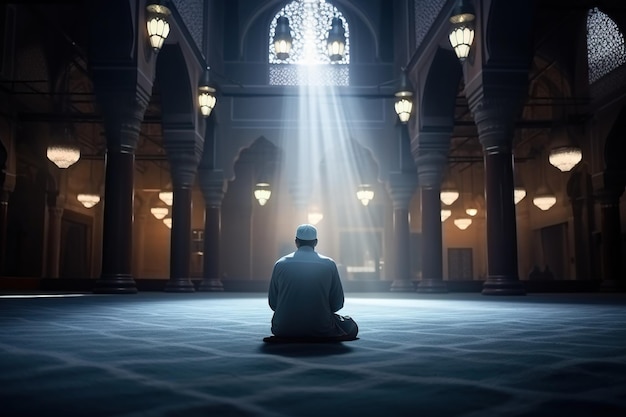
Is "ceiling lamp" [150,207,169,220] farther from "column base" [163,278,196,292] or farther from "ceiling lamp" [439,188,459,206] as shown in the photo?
"ceiling lamp" [439,188,459,206]

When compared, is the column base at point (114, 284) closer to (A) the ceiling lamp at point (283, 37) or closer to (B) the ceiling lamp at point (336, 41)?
(A) the ceiling lamp at point (283, 37)

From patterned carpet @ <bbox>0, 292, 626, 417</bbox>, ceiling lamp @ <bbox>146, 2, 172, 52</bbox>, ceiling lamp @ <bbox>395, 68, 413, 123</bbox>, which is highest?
ceiling lamp @ <bbox>146, 2, 172, 52</bbox>

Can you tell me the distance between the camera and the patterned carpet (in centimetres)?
200

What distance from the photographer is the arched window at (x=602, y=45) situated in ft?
42.5

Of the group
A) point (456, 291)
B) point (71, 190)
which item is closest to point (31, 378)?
point (456, 291)

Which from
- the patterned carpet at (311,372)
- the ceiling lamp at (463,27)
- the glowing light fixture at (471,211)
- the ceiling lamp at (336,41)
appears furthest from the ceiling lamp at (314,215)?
the patterned carpet at (311,372)

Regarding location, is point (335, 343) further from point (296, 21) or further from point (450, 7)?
point (296, 21)

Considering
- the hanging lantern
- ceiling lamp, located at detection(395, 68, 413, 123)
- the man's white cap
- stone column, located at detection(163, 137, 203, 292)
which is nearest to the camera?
the man's white cap

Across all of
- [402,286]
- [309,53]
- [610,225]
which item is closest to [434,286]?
[402,286]

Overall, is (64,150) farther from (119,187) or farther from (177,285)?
(119,187)

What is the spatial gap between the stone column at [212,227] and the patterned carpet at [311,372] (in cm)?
986

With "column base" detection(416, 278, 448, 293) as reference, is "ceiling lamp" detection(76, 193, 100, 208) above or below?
above

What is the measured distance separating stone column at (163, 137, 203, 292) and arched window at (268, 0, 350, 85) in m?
3.71

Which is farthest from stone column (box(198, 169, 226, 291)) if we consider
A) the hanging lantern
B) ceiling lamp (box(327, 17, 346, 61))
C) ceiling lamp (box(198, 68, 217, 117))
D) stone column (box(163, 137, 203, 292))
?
ceiling lamp (box(327, 17, 346, 61))
